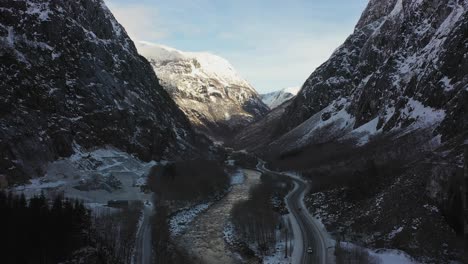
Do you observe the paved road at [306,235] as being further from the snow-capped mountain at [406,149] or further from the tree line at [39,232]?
Result: the tree line at [39,232]

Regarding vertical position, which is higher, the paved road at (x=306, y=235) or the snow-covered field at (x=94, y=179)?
the snow-covered field at (x=94, y=179)

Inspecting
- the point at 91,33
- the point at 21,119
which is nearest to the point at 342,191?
the point at 21,119

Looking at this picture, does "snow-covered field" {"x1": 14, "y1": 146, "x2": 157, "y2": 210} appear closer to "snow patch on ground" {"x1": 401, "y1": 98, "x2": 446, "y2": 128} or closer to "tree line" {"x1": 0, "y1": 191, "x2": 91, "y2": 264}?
"tree line" {"x1": 0, "y1": 191, "x2": 91, "y2": 264}

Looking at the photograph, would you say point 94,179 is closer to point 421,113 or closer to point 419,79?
point 421,113

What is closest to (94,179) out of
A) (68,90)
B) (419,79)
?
(68,90)

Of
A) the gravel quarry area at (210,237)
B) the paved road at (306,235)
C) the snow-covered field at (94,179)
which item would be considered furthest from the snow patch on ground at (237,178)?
the paved road at (306,235)

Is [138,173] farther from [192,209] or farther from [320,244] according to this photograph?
[320,244]

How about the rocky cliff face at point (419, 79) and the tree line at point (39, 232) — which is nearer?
the tree line at point (39, 232)
